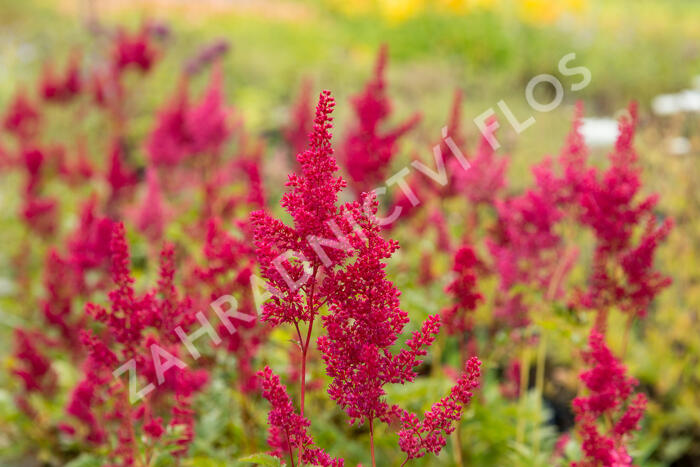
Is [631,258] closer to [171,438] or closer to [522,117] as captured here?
[171,438]

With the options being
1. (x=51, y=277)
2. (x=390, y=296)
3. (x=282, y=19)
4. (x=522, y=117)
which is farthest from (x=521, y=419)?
(x=282, y=19)

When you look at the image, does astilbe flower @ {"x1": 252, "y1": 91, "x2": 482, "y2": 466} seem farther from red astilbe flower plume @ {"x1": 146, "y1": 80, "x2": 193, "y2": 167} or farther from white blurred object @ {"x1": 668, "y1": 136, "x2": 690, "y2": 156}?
white blurred object @ {"x1": 668, "y1": 136, "x2": 690, "y2": 156}

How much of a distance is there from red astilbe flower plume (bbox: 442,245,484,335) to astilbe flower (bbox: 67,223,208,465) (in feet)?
2.87

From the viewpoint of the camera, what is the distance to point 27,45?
12.9 metres

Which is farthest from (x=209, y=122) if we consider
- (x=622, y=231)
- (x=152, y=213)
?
(x=622, y=231)

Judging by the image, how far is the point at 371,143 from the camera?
3379 mm

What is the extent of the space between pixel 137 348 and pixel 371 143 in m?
1.47

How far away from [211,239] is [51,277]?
1.41 metres

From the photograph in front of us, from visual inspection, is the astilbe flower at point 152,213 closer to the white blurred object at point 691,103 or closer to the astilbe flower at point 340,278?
the astilbe flower at point 340,278

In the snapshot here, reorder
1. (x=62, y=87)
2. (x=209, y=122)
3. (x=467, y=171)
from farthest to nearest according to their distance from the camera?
1. (x=62, y=87)
2. (x=209, y=122)
3. (x=467, y=171)

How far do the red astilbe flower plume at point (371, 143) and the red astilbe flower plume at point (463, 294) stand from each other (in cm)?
81

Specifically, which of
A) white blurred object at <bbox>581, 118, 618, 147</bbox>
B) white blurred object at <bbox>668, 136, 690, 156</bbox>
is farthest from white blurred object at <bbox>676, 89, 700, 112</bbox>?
white blurred object at <bbox>581, 118, 618, 147</bbox>

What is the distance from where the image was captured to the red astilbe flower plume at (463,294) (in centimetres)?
251

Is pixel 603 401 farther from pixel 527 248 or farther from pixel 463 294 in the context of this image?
pixel 527 248
